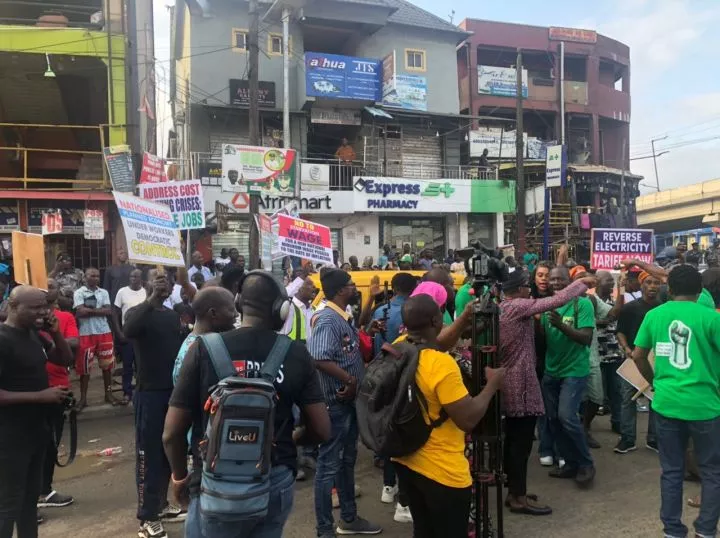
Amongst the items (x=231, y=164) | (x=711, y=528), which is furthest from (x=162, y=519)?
(x=231, y=164)

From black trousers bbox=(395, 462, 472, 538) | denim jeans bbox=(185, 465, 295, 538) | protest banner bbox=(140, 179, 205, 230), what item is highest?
protest banner bbox=(140, 179, 205, 230)

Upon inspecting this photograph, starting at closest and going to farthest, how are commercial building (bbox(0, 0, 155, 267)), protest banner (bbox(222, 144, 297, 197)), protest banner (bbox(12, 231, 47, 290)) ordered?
protest banner (bbox(12, 231, 47, 290))
commercial building (bbox(0, 0, 155, 267))
protest banner (bbox(222, 144, 297, 197))

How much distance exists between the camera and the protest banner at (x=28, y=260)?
4906 millimetres

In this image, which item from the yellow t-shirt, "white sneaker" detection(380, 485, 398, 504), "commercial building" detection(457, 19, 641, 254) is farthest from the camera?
"commercial building" detection(457, 19, 641, 254)

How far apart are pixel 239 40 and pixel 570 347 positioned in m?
20.6

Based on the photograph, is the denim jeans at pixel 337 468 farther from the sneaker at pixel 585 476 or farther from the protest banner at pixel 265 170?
the protest banner at pixel 265 170

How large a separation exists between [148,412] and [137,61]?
1298 centimetres

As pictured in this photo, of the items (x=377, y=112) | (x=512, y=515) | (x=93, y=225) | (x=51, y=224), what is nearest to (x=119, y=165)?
(x=93, y=225)

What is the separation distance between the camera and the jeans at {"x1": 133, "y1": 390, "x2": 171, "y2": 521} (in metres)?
4.06

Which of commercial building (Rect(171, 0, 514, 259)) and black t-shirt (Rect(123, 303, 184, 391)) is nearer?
black t-shirt (Rect(123, 303, 184, 391))

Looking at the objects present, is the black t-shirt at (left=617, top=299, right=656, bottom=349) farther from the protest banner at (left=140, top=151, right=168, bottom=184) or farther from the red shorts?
the protest banner at (left=140, top=151, right=168, bottom=184)

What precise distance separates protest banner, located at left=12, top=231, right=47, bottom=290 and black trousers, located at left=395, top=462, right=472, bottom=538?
A: 3778mm

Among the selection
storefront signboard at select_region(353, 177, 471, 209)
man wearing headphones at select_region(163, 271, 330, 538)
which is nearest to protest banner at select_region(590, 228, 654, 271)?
man wearing headphones at select_region(163, 271, 330, 538)

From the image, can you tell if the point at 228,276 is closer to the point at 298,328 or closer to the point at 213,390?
the point at 298,328
